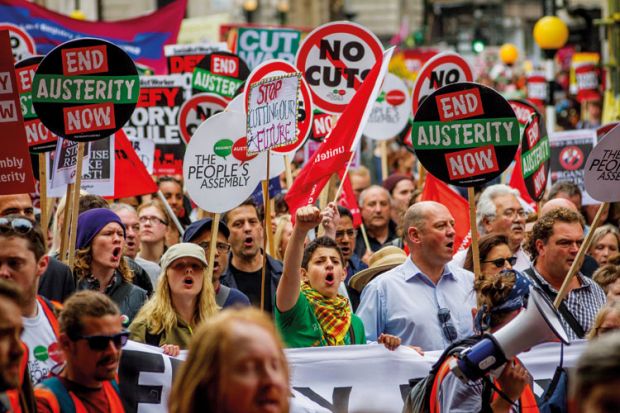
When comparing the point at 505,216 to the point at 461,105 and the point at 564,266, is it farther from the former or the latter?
the point at 564,266

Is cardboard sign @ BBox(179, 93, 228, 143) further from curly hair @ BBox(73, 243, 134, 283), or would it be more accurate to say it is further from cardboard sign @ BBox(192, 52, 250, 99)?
curly hair @ BBox(73, 243, 134, 283)

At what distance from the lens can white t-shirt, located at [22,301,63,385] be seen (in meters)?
4.97

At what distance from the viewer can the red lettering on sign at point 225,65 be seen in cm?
1294

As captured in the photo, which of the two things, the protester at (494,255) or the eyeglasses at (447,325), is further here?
the protester at (494,255)

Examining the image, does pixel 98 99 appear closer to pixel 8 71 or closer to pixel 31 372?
pixel 8 71

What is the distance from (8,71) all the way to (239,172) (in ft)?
5.14

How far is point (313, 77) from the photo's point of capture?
34.2ft

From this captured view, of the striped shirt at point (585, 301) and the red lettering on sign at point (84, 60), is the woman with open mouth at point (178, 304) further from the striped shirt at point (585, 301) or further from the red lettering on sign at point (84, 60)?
the striped shirt at point (585, 301)

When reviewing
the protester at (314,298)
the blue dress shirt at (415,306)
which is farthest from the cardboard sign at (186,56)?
the blue dress shirt at (415,306)

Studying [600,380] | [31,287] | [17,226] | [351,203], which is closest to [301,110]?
[351,203]

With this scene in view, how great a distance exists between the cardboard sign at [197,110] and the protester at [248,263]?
3374 millimetres

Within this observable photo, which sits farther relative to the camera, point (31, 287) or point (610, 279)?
point (610, 279)

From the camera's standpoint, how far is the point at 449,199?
10.1 metres

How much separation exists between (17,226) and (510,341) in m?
1.89
